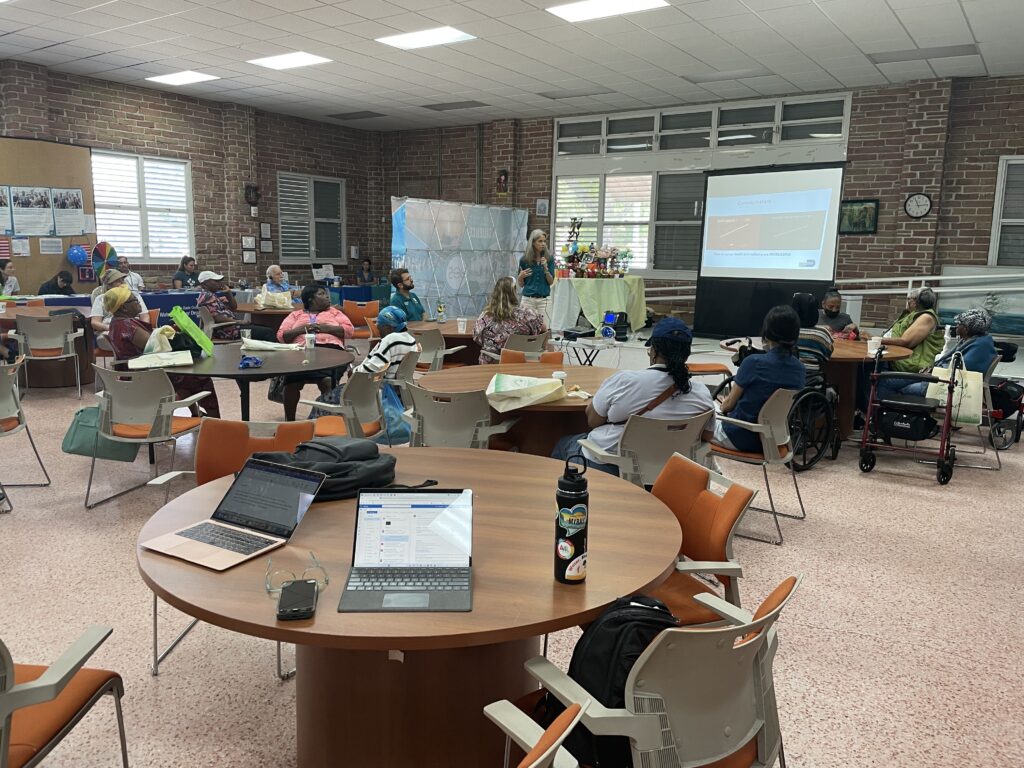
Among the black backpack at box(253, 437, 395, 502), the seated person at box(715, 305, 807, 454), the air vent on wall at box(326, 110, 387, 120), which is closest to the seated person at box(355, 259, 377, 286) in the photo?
the air vent on wall at box(326, 110, 387, 120)

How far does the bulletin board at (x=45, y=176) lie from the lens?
862cm

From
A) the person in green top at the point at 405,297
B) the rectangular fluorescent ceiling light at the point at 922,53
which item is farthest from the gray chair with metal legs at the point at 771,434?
the rectangular fluorescent ceiling light at the point at 922,53

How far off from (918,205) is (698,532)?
8.31 m

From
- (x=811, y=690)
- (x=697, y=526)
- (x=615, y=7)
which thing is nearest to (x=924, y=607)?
(x=811, y=690)

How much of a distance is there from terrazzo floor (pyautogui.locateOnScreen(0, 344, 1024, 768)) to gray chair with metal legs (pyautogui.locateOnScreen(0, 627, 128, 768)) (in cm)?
57

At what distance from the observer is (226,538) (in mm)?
1867

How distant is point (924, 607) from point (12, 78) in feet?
34.5

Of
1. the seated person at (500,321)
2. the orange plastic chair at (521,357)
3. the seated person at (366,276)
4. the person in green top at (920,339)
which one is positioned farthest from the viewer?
the seated person at (366,276)

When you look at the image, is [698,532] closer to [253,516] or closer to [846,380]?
[253,516]

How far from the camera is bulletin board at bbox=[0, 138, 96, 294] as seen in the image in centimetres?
862

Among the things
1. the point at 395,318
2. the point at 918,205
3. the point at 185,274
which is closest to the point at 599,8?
the point at 395,318

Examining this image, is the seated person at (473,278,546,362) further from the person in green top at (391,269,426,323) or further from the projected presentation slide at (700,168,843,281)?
the projected presentation slide at (700,168,843,281)

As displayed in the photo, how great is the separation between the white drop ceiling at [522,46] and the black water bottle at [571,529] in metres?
5.86

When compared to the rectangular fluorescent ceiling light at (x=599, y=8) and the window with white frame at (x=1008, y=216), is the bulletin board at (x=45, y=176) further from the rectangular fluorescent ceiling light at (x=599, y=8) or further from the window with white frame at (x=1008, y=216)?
the window with white frame at (x=1008, y=216)
